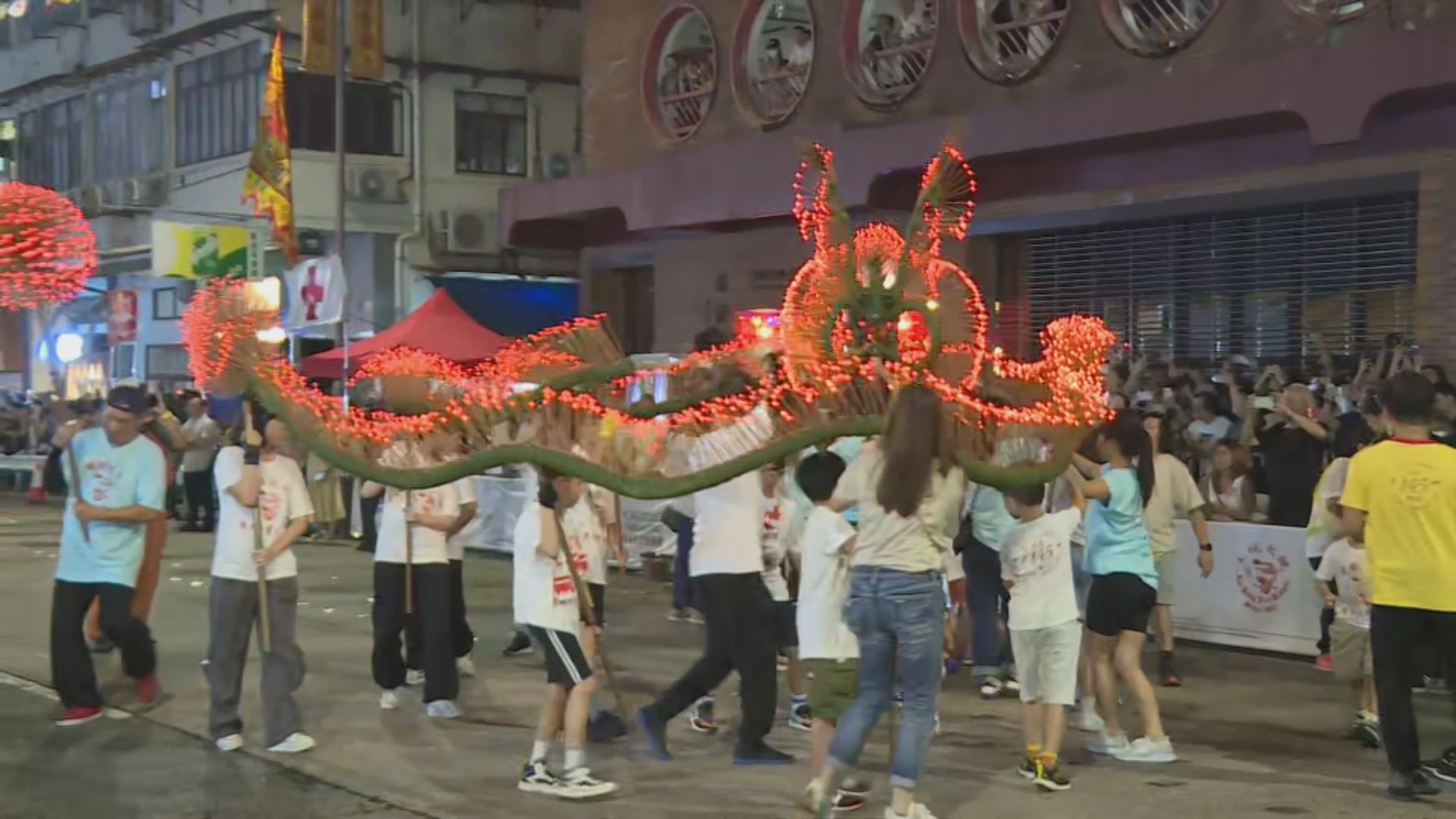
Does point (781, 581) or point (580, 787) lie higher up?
point (781, 581)

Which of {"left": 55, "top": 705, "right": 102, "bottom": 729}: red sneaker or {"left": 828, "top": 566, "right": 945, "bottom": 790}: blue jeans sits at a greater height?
{"left": 828, "top": 566, "right": 945, "bottom": 790}: blue jeans

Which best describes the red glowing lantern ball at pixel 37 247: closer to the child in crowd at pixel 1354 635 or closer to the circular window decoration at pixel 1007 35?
the child in crowd at pixel 1354 635

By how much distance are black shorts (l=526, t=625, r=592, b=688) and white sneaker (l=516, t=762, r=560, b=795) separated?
0.40 m

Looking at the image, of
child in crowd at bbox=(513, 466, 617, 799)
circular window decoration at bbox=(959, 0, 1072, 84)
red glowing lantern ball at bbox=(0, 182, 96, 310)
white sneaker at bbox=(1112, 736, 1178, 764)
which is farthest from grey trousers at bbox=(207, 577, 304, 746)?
circular window decoration at bbox=(959, 0, 1072, 84)

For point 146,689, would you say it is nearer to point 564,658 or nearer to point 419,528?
point 419,528

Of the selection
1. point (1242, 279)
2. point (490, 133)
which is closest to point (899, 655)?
point (1242, 279)

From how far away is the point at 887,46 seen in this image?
18828 millimetres

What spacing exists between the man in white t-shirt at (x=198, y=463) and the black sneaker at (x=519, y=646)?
982 cm

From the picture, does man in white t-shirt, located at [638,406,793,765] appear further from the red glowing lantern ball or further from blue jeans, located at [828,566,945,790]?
the red glowing lantern ball

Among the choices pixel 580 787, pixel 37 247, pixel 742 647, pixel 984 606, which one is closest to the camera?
pixel 580 787

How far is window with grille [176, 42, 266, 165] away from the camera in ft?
94.9

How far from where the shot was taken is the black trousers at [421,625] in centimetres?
883

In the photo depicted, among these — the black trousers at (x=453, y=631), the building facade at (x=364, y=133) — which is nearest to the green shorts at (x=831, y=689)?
the black trousers at (x=453, y=631)

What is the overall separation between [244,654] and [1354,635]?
5.54 meters
